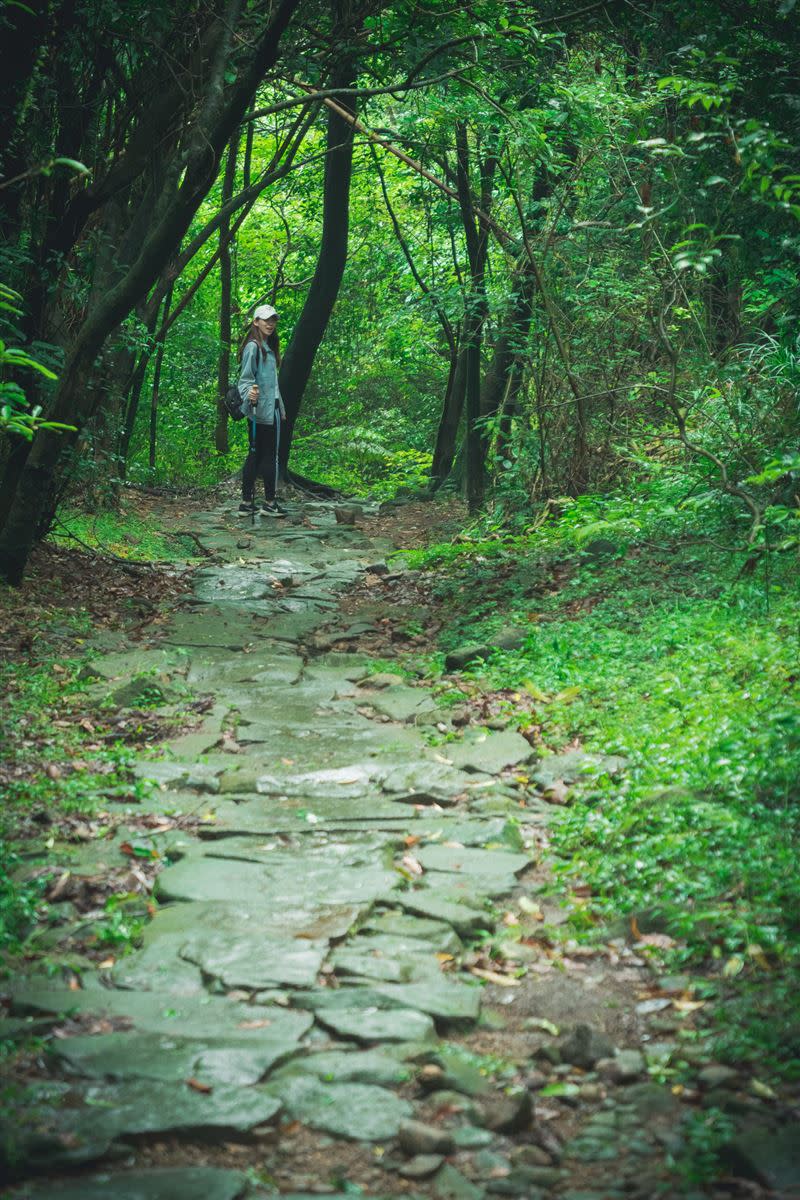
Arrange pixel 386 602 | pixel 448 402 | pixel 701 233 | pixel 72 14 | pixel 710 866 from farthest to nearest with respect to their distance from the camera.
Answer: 1. pixel 448 402
2. pixel 701 233
3. pixel 386 602
4. pixel 72 14
5. pixel 710 866

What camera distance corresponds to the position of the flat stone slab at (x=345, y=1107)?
109 inches

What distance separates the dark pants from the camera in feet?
41.9

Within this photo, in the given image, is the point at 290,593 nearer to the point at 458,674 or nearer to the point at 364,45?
the point at 458,674

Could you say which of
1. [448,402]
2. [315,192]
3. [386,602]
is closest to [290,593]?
[386,602]

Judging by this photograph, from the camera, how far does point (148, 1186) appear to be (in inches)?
96.6

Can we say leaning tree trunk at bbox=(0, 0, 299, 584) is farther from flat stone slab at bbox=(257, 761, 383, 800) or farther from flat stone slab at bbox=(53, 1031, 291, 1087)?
flat stone slab at bbox=(53, 1031, 291, 1087)

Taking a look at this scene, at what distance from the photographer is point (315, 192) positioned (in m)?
20.2

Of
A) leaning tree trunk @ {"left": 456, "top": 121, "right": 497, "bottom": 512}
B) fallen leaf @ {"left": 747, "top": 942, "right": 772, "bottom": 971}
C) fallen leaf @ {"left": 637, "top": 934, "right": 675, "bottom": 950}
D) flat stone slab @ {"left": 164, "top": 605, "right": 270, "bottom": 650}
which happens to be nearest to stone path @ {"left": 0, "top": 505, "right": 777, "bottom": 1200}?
fallen leaf @ {"left": 637, "top": 934, "right": 675, "bottom": 950}

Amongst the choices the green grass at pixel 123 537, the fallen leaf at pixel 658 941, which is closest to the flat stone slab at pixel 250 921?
the fallen leaf at pixel 658 941

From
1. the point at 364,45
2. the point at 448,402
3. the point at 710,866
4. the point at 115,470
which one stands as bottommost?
the point at 710,866

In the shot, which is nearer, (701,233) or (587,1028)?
(587,1028)

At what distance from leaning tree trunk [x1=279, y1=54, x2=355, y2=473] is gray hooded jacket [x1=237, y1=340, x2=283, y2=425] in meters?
2.71

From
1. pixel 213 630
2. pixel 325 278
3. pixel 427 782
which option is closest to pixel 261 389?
pixel 325 278

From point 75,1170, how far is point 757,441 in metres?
6.83
